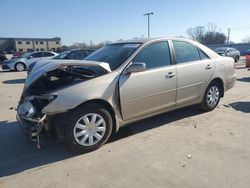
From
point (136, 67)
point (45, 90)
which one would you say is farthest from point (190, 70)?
point (45, 90)

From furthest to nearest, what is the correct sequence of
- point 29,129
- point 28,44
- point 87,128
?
point 28,44 → point 87,128 → point 29,129

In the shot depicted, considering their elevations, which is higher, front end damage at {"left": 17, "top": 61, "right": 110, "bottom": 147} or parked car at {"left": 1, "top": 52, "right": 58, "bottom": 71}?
front end damage at {"left": 17, "top": 61, "right": 110, "bottom": 147}

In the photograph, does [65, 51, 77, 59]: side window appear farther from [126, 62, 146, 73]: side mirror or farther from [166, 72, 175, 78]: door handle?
[126, 62, 146, 73]: side mirror

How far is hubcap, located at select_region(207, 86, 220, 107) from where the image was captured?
5723 mm

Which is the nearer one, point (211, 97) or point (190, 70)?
point (190, 70)

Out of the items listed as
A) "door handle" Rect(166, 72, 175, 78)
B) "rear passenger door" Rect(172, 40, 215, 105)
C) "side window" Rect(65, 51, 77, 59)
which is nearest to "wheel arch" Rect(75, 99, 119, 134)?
"door handle" Rect(166, 72, 175, 78)

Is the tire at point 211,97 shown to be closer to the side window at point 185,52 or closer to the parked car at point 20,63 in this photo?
the side window at point 185,52

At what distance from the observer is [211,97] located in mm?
5789

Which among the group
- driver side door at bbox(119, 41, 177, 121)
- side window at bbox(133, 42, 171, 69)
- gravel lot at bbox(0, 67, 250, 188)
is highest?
side window at bbox(133, 42, 171, 69)

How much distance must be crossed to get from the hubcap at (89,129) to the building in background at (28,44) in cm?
8450

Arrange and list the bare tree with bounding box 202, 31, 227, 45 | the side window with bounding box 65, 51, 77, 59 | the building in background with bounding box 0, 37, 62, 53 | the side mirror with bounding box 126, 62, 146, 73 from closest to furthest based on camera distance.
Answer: the side mirror with bounding box 126, 62, 146, 73
the side window with bounding box 65, 51, 77, 59
the building in background with bounding box 0, 37, 62, 53
the bare tree with bounding box 202, 31, 227, 45

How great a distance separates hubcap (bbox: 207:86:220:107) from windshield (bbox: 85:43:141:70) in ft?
6.95

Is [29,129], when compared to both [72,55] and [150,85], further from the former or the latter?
[72,55]

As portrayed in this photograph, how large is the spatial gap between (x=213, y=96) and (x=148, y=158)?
110 inches
